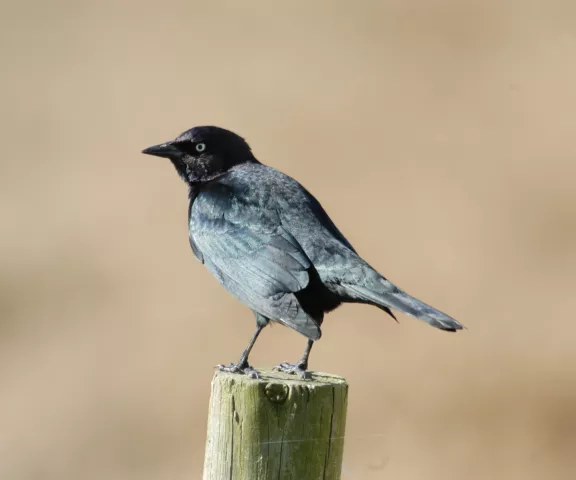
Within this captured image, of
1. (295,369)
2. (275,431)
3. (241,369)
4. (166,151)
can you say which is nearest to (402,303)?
(295,369)

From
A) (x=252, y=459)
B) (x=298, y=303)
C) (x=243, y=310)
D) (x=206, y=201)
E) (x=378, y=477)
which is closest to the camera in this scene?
(x=252, y=459)

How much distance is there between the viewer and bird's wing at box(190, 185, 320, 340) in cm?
539

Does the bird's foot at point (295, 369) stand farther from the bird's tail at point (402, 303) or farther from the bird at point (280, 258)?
the bird's tail at point (402, 303)

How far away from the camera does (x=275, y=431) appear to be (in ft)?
14.7

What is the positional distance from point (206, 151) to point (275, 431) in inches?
102

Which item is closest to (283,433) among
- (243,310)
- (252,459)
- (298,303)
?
(252,459)

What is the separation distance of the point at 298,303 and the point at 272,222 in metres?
0.63

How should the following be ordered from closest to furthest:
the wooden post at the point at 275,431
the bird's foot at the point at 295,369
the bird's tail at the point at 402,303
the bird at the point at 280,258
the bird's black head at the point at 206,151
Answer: the wooden post at the point at 275,431 → the bird's tail at the point at 402,303 → the bird's foot at the point at 295,369 → the bird at the point at 280,258 → the bird's black head at the point at 206,151

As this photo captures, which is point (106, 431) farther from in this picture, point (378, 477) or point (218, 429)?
point (218, 429)

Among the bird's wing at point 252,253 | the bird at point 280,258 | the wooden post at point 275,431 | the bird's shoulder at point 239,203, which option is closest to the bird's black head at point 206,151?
the bird at point 280,258

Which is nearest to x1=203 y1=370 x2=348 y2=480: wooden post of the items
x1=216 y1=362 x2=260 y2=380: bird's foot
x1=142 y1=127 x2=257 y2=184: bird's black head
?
x1=216 y1=362 x2=260 y2=380: bird's foot

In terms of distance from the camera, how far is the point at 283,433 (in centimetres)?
448

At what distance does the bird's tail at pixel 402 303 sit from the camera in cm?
481

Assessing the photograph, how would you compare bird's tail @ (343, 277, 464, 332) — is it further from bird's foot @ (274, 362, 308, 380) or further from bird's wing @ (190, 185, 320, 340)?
bird's foot @ (274, 362, 308, 380)
